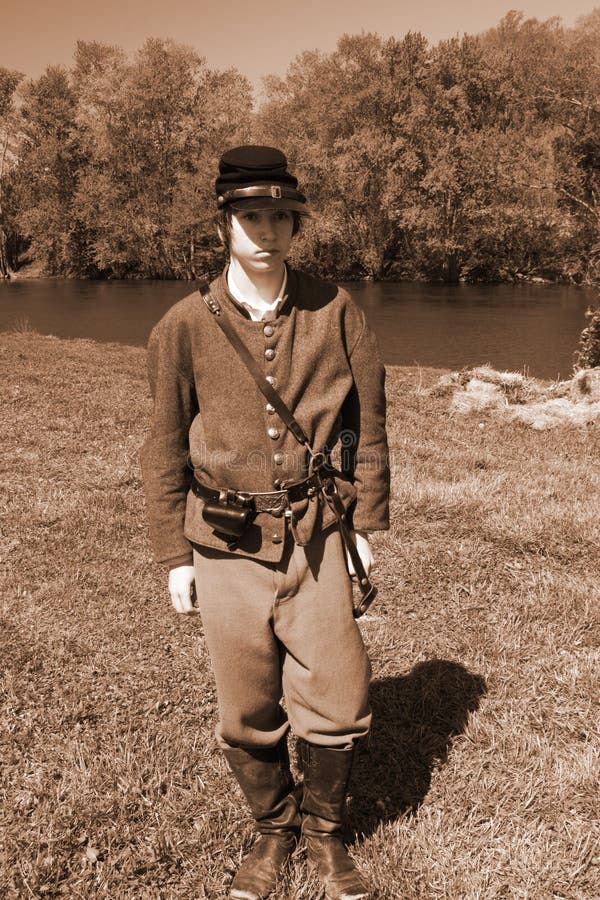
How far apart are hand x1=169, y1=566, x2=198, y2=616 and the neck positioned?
3.20 ft

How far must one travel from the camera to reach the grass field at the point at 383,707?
2.92 metres

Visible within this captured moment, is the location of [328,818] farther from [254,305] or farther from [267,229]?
[267,229]

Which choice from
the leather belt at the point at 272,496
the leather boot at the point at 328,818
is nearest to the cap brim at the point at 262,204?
the leather belt at the point at 272,496

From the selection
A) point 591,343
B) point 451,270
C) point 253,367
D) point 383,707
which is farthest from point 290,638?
point 451,270

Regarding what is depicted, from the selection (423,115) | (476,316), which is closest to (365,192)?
(423,115)

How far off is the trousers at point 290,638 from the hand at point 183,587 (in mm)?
55

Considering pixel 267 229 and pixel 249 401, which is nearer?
pixel 267 229

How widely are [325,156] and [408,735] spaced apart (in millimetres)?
41300

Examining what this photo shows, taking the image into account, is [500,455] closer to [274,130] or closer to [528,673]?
[528,673]

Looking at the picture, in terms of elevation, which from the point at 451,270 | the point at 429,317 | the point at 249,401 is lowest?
the point at 451,270

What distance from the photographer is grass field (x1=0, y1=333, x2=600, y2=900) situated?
2922 mm

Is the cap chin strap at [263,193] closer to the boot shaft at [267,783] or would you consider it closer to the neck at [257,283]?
the neck at [257,283]

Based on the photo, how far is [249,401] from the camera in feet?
8.08

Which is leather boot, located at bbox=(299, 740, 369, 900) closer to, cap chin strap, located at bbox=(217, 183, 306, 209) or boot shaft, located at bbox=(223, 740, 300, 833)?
boot shaft, located at bbox=(223, 740, 300, 833)
